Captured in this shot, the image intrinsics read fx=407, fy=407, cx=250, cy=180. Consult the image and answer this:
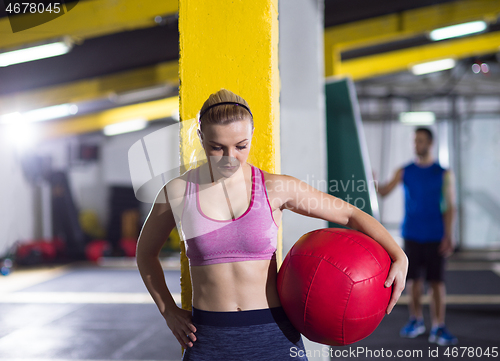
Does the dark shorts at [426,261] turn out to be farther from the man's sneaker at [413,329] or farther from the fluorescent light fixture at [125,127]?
the fluorescent light fixture at [125,127]

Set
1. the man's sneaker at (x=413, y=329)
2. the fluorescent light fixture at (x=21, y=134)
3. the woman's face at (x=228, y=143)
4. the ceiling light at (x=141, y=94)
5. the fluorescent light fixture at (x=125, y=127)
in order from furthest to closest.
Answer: the fluorescent light fixture at (x=125, y=127), the fluorescent light fixture at (x=21, y=134), the ceiling light at (x=141, y=94), the man's sneaker at (x=413, y=329), the woman's face at (x=228, y=143)

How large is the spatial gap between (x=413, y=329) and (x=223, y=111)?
344 cm

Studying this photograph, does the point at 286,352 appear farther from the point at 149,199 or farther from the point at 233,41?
the point at 233,41

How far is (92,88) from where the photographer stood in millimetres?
7676

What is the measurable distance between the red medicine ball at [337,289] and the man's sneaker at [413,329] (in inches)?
115

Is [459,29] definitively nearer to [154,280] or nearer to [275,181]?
[275,181]

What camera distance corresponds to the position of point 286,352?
4.05 ft

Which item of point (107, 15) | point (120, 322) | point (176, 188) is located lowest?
point (120, 322)

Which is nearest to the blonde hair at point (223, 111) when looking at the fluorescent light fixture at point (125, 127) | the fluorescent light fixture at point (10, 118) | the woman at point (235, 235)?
the woman at point (235, 235)

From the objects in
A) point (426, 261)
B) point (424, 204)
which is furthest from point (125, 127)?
point (426, 261)

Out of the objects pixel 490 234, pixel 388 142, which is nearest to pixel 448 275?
pixel 490 234

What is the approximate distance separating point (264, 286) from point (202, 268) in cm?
20

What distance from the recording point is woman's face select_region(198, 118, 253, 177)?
1.18 m

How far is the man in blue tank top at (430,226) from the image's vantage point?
356cm
